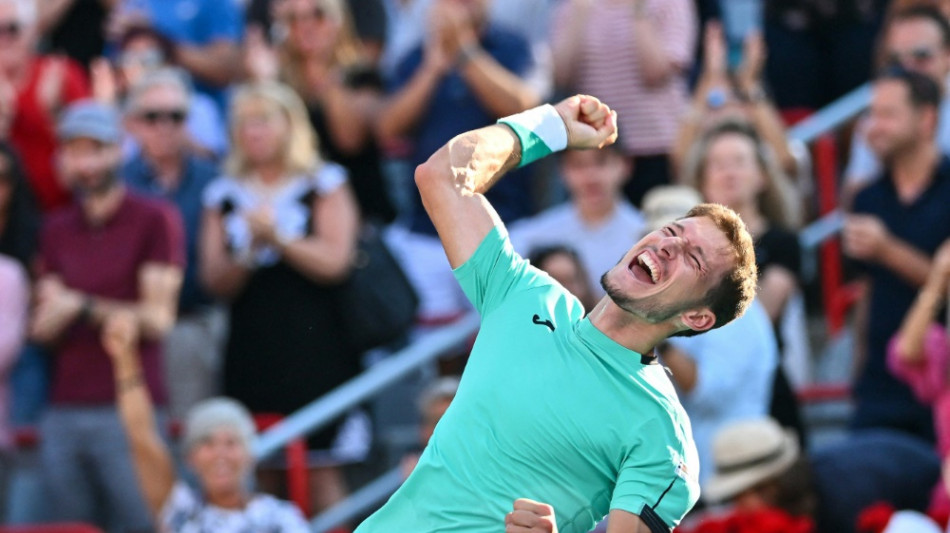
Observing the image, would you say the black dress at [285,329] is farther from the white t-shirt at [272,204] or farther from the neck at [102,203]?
the neck at [102,203]

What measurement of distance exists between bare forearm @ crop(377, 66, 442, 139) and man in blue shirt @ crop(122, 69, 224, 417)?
2.87 feet

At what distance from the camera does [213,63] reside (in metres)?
9.59

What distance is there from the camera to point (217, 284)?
802cm

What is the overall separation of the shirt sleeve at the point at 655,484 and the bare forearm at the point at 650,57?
15.3ft

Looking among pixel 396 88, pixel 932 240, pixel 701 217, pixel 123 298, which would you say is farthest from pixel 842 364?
pixel 701 217

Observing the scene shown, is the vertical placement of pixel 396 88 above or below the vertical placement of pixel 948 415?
above

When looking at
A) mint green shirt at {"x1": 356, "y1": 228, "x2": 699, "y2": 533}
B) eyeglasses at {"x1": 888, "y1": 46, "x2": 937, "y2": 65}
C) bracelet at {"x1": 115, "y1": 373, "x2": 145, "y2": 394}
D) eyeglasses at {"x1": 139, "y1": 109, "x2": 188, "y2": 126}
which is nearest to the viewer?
mint green shirt at {"x1": 356, "y1": 228, "x2": 699, "y2": 533}

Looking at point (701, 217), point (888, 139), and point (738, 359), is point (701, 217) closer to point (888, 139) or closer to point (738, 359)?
point (738, 359)

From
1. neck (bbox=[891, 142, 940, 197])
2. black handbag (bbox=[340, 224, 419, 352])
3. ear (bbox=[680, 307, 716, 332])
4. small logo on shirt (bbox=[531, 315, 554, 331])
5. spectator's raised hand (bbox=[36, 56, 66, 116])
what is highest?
ear (bbox=[680, 307, 716, 332])

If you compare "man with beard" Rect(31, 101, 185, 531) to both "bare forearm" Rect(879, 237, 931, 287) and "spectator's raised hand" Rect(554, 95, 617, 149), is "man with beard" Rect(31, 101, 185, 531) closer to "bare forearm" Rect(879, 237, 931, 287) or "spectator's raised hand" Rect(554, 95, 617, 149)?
"bare forearm" Rect(879, 237, 931, 287)

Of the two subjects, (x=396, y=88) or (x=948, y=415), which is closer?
(x=948, y=415)

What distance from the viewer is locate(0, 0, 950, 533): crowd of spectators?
715cm

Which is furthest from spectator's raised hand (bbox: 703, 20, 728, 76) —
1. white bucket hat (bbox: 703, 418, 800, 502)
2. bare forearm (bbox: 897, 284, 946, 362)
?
white bucket hat (bbox: 703, 418, 800, 502)

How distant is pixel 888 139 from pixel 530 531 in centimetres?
413
